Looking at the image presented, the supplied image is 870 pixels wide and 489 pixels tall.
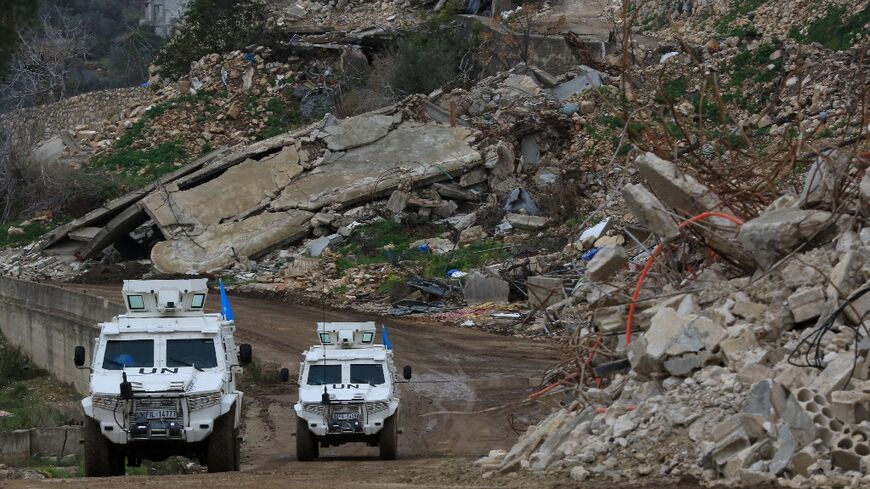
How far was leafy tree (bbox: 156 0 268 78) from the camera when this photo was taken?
51.6 meters

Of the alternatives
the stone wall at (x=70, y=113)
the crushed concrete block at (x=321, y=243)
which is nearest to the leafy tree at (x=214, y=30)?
the stone wall at (x=70, y=113)

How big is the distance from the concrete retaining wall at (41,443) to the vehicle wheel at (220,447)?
13.5ft

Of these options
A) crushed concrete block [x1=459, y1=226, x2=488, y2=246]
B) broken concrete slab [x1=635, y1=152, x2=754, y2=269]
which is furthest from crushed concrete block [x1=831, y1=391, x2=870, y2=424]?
crushed concrete block [x1=459, y1=226, x2=488, y2=246]

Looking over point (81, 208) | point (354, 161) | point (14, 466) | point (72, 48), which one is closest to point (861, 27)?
point (354, 161)

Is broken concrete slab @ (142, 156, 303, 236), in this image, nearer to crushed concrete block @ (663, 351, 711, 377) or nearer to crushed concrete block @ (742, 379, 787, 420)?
crushed concrete block @ (663, 351, 711, 377)

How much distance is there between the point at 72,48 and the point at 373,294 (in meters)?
39.5

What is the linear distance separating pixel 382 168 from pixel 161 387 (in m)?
23.9

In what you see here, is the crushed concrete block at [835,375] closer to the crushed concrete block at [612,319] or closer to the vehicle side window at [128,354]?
the crushed concrete block at [612,319]

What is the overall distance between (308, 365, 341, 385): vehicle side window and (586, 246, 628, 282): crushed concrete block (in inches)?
217

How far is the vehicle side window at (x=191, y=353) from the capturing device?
16656 millimetres

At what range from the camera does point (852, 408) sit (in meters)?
10.1

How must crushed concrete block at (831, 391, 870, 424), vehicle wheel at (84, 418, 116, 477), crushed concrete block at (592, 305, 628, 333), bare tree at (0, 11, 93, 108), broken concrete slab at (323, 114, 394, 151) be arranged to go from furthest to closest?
1. bare tree at (0, 11, 93, 108)
2. broken concrete slab at (323, 114, 394, 151)
3. vehicle wheel at (84, 418, 116, 477)
4. crushed concrete block at (592, 305, 628, 333)
5. crushed concrete block at (831, 391, 870, 424)

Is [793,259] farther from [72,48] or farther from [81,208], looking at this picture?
[72,48]

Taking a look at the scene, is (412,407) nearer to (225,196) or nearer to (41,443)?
(41,443)
